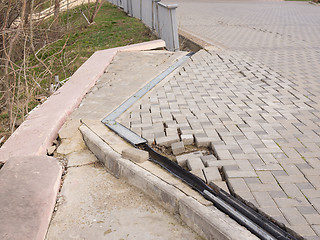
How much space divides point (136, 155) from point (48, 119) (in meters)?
1.59

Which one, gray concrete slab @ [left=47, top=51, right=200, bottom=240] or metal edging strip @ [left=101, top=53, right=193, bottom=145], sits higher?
metal edging strip @ [left=101, top=53, right=193, bottom=145]

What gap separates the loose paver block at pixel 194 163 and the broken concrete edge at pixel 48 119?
1595mm

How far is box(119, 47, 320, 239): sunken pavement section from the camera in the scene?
2.81 meters

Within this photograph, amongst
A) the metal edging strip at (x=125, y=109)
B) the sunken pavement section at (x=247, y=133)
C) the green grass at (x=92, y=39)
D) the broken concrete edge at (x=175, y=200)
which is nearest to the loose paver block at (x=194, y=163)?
the sunken pavement section at (x=247, y=133)

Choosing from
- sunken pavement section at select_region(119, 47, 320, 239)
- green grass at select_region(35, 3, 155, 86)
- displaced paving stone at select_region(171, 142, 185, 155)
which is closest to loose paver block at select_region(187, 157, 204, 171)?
sunken pavement section at select_region(119, 47, 320, 239)

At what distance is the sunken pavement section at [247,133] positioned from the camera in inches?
110

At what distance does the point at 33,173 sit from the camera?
3.28 meters

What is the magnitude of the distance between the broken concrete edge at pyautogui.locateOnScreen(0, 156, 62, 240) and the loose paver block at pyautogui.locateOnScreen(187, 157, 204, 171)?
1.20m

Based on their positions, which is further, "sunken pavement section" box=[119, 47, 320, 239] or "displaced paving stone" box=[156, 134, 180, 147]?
"displaced paving stone" box=[156, 134, 180, 147]

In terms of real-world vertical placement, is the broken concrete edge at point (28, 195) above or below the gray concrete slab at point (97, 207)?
above

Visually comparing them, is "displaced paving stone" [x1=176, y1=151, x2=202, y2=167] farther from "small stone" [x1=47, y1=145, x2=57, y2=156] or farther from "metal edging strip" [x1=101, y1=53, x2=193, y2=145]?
"small stone" [x1=47, y1=145, x2=57, y2=156]

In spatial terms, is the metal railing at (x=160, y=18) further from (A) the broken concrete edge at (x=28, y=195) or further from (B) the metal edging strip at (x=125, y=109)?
(A) the broken concrete edge at (x=28, y=195)

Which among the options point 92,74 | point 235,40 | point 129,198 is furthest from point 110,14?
point 129,198

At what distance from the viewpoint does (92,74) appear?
629cm
